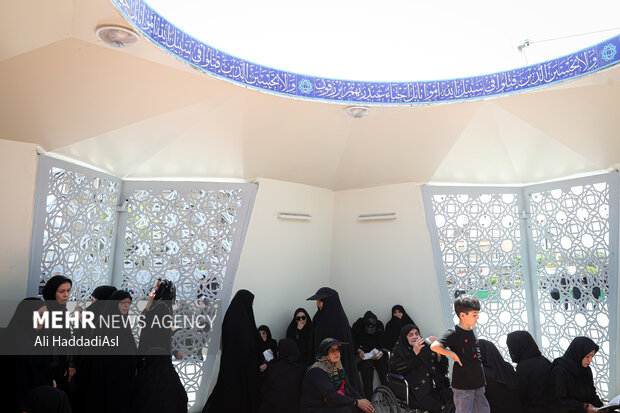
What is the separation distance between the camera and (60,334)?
2670mm

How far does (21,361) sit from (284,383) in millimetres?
1514

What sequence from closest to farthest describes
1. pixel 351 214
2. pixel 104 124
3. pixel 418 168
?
pixel 104 124
pixel 418 168
pixel 351 214

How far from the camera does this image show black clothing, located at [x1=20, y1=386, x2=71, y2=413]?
193cm

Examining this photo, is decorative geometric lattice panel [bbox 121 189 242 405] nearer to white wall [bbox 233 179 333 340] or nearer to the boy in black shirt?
white wall [bbox 233 179 333 340]

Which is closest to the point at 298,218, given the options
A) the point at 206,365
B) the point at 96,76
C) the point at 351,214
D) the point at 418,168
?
the point at 351,214

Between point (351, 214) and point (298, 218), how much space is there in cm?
62

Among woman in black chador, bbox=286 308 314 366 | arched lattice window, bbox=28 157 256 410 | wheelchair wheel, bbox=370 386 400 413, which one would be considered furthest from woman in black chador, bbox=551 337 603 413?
arched lattice window, bbox=28 157 256 410

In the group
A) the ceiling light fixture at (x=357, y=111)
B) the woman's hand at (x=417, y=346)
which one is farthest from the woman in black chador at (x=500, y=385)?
the ceiling light fixture at (x=357, y=111)

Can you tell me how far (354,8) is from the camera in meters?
4.02

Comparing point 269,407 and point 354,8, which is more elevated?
point 354,8

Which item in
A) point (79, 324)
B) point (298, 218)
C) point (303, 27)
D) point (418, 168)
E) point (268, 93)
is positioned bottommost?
point (79, 324)

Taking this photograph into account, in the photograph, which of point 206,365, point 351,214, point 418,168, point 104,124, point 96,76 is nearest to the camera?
point 96,76

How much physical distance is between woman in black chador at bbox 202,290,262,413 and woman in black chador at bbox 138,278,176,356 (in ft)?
1.59

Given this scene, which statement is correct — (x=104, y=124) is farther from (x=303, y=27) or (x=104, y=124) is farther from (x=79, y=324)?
(x=303, y=27)
